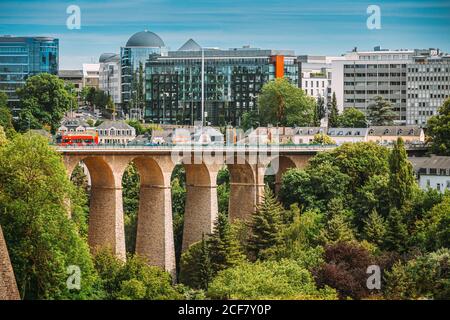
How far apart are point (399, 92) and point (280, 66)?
1348 centimetres

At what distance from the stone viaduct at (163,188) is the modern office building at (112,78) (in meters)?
67.6

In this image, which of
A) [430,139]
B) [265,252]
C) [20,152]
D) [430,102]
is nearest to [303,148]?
[430,139]

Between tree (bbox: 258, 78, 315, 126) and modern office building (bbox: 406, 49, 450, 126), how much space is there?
14.0m

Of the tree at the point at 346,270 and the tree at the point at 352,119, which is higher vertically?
the tree at the point at 352,119

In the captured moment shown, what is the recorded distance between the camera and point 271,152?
268 ft

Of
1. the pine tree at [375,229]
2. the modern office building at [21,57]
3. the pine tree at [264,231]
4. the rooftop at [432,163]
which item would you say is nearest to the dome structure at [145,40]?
the modern office building at [21,57]

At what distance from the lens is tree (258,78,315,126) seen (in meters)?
112

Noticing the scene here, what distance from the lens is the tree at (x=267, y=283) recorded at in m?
52.8

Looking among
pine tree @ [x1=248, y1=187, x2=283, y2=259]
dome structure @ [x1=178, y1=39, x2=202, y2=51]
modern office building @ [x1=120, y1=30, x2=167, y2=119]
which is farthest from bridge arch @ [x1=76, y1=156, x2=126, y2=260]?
dome structure @ [x1=178, y1=39, x2=202, y2=51]

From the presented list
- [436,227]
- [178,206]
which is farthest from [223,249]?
[178,206]

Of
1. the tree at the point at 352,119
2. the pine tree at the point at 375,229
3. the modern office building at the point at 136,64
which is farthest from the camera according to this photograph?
the modern office building at the point at 136,64

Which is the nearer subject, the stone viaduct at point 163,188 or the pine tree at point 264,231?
the pine tree at point 264,231

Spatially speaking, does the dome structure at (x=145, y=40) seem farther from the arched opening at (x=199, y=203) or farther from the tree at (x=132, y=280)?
the tree at (x=132, y=280)

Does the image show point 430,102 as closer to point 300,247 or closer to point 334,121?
point 334,121
